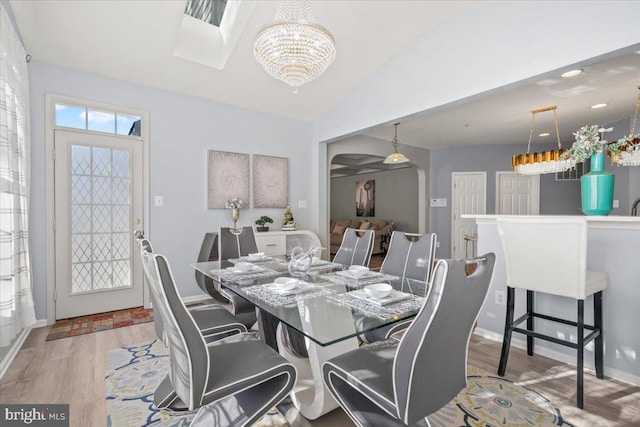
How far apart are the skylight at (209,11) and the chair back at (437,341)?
368cm

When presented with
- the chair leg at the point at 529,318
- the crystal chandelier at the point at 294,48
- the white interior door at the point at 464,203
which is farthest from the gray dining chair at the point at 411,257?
the white interior door at the point at 464,203

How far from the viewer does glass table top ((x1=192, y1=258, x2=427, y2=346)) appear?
1.25 meters

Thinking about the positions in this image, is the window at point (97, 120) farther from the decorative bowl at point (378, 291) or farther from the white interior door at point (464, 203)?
the white interior door at point (464, 203)

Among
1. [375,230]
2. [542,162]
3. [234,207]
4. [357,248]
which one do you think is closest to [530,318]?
[357,248]

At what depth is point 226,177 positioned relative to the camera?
4098 millimetres

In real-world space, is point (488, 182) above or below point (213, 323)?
above

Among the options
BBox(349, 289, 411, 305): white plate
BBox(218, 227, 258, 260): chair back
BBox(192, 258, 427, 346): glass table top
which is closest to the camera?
BBox(192, 258, 427, 346): glass table top

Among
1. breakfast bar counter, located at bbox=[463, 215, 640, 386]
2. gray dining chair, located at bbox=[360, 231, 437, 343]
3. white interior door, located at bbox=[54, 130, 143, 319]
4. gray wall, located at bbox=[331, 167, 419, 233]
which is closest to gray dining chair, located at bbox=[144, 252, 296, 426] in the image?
gray dining chair, located at bbox=[360, 231, 437, 343]

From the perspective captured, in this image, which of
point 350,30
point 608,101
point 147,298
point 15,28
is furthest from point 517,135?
point 15,28

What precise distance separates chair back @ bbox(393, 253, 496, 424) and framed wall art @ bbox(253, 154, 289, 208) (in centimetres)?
355

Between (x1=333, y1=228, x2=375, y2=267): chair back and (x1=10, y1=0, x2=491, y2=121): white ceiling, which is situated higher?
(x1=10, y1=0, x2=491, y2=121): white ceiling

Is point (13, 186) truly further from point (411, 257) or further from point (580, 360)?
point (580, 360)

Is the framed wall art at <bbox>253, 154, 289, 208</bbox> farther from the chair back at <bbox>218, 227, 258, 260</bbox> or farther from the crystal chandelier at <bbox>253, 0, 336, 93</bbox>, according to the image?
the crystal chandelier at <bbox>253, 0, 336, 93</bbox>

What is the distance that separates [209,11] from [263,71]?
819 millimetres
